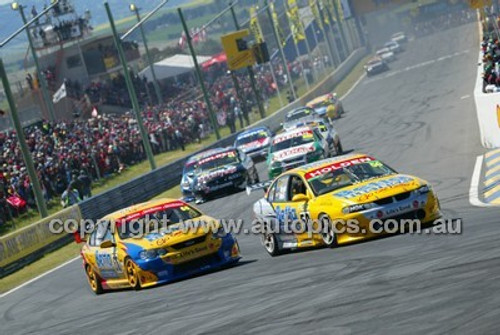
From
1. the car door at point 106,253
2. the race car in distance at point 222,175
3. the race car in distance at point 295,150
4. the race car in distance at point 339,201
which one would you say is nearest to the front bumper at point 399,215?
the race car in distance at point 339,201

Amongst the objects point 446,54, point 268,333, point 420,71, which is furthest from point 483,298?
point 446,54

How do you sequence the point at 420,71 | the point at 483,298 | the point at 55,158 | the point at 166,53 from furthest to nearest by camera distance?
the point at 166,53 < the point at 420,71 < the point at 55,158 < the point at 483,298

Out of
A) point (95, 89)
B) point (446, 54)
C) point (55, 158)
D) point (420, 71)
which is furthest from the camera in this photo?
point (446, 54)

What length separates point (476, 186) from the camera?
20719 mm

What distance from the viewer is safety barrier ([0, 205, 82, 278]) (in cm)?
2725

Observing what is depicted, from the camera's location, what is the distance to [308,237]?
54.3 feet

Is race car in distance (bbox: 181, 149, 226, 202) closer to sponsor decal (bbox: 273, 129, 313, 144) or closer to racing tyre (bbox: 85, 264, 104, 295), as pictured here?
sponsor decal (bbox: 273, 129, 313, 144)

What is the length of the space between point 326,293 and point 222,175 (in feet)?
65.6

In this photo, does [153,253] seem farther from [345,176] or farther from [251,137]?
[251,137]

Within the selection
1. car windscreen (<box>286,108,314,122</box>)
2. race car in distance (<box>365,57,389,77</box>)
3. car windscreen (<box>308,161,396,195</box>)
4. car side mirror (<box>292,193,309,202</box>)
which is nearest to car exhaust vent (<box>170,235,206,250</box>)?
car side mirror (<box>292,193,309,202</box>)

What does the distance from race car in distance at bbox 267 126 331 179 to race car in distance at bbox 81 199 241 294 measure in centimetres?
1252

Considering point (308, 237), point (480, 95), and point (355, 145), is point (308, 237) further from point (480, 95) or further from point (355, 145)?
point (355, 145)

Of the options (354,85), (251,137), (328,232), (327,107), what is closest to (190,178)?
(251,137)

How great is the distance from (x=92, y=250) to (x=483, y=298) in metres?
10.1
